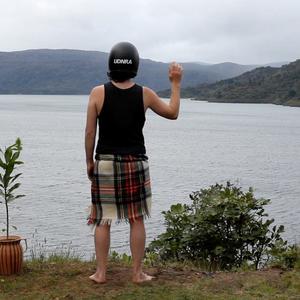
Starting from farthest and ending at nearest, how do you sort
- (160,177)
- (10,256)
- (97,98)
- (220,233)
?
(160,177) < (220,233) < (10,256) < (97,98)

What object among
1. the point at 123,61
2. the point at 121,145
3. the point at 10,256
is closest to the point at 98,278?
the point at 10,256

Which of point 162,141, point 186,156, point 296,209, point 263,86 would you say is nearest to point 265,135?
point 162,141

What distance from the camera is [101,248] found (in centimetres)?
580

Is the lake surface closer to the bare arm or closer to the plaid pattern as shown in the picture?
the plaid pattern

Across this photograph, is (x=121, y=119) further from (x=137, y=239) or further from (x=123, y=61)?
(x=137, y=239)

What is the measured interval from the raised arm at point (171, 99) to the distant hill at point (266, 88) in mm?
149309

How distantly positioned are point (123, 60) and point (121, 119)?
0.54 m

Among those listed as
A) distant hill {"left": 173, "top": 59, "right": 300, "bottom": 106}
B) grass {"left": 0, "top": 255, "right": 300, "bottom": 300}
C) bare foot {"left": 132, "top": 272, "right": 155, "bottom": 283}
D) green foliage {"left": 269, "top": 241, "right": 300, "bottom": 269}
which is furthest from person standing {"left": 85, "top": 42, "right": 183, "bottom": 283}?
distant hill {"left": 173, "top": 59, "right": 300, "bottom": 106}

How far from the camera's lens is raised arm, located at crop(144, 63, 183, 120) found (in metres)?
5.63

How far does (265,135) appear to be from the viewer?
7062 cm

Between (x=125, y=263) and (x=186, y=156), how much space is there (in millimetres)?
39016

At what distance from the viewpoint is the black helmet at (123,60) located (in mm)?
5562

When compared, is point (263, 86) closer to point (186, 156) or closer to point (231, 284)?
point (186, 156)

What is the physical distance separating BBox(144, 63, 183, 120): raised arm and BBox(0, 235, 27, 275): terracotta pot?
1.99m
